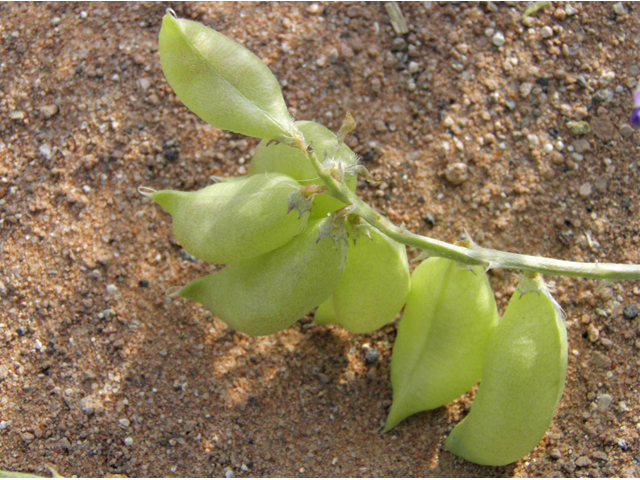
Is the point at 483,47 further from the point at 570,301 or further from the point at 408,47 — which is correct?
the point at 570,301

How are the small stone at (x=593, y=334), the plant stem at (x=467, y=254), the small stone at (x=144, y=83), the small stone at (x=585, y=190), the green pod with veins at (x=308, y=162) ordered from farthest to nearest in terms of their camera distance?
the small stone at (x=144, y=83)
the small stone at (x=585, y=190)
the small stone at (x=593, y=334)
the green pod with veins at (x=308, y=162)
the plant stem at (x=467, y=254)

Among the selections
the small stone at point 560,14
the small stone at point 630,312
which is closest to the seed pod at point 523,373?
the small stone at point 630,312

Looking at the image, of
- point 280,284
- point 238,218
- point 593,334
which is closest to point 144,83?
point 238,218

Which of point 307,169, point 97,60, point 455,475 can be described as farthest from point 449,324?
point 97,60

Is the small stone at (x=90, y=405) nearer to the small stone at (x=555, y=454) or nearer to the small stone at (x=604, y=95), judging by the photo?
the small stone at (x=555, y=454)

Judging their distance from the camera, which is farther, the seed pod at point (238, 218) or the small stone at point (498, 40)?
the small stone at point (498, 40)

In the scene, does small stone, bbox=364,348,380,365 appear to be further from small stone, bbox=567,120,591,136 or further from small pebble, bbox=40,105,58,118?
small pebble, bbox=40,105,58,118
